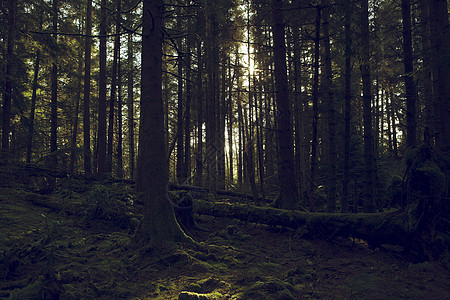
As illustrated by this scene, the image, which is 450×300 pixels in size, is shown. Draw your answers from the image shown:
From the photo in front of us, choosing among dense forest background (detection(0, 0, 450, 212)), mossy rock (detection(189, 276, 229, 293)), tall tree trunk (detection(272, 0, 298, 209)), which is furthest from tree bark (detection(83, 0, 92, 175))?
mossy rock (detection(189, 276, 229, 293))

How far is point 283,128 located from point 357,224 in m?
3.88

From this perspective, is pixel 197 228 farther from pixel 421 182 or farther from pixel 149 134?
pixel 421 182

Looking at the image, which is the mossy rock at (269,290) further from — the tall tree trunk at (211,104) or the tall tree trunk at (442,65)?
the tall tree trunk at (211,104)

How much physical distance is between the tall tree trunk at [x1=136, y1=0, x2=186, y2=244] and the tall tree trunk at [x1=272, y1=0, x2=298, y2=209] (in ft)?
13.6

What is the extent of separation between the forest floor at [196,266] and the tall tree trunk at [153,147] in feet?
1.63

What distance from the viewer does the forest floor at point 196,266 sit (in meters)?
4.50

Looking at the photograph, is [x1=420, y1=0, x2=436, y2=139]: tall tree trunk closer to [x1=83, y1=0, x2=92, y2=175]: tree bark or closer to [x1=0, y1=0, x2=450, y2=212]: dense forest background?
[x1=0, y1=0, x2=450, y2=212]: dense forest background

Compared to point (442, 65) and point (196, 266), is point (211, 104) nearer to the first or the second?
point (442, 65)

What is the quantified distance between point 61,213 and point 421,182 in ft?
34.2

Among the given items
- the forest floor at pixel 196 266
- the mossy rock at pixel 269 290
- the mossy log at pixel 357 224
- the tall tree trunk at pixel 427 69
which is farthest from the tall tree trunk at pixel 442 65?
the mossy rock at pixel 269 290

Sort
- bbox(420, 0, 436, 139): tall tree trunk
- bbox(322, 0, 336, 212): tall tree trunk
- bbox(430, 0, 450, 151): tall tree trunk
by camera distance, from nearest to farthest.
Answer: bbox(430, 0, 450, 151): tall tree trunk < bbox(420, 0, 436, 139): tall tree trunk < bbox(322, 0, 336, 212): tall tree trunk

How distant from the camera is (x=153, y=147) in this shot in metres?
6.59

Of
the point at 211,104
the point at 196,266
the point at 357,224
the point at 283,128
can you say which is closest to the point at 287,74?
the point at 211,104

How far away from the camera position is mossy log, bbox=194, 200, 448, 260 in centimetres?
625
